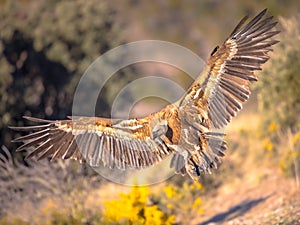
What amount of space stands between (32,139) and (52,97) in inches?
359

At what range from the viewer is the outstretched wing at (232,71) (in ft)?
28.8

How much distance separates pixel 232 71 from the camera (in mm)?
8930

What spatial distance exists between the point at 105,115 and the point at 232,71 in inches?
367

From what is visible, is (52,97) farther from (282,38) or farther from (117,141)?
(117,141)

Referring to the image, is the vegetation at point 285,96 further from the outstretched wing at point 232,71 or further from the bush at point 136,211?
the outstretched wing at point 232,71

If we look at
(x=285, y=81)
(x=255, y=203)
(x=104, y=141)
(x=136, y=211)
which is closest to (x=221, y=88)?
(x=104, y=141)

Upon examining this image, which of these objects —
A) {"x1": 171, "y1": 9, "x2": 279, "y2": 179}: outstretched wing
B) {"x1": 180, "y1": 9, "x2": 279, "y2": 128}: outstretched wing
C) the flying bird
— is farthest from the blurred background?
{"x1": 180, "y1": 9, "x2": 279, "y2": 128}: outstretched wing

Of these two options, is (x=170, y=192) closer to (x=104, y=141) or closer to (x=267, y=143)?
(x=104, y=141)

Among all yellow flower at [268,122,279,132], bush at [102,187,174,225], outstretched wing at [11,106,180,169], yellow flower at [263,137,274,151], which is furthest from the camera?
yellow flower at [263,137,274,151]

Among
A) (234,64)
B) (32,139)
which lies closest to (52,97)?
(32,139)

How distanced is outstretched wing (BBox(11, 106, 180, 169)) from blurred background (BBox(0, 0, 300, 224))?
4.93 ft

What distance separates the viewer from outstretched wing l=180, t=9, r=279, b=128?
8.78 meters

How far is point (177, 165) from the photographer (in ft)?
30.8

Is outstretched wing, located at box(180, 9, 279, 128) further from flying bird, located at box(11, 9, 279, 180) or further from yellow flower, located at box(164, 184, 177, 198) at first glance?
yellow flower, located at box(164, 184, 177, 198)
